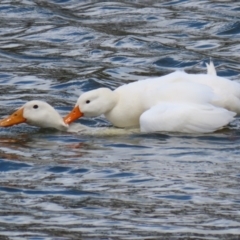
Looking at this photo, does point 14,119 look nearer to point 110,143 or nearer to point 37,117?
point 37,117

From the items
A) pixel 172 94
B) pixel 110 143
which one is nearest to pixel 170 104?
pixel 172 94

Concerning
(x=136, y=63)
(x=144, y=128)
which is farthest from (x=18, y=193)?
(x=136, y=63)

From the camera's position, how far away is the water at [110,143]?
771cm

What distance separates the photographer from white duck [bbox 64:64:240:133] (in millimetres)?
10555

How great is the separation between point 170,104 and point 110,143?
753mm

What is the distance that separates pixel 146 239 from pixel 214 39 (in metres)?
8.83

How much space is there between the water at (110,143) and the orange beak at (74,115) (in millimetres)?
180

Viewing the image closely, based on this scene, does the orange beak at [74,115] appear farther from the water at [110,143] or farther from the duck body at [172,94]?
the duck body at [172,94]

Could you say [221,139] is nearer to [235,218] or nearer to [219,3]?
[235,218]

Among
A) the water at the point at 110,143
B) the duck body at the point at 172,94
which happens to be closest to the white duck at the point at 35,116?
the water at the point at 110,143

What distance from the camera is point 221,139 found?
411 inches

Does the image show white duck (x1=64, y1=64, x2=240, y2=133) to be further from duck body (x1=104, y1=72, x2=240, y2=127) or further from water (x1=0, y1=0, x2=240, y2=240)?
water (x1=0, y1=0, x2=240, y2=240)

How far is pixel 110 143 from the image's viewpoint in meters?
10.4

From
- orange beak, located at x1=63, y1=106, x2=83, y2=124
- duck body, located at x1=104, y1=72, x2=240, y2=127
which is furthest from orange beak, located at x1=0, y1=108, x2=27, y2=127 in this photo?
duck body, located at x1=104, y1=72, x2=240, y2=127
